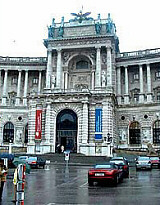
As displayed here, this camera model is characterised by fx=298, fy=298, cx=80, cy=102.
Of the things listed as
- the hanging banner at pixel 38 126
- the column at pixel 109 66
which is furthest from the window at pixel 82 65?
the hanging banner at pixel 38 126

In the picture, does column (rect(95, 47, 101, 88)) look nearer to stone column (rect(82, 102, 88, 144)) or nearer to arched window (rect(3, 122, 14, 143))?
stone column (rect(82, 102, 88, 144))

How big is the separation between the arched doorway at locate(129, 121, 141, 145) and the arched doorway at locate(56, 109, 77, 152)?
53.3ft

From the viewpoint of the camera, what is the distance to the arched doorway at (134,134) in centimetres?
6469

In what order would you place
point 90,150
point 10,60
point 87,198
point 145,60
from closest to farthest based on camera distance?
point 87,198 → point 90,150 → point 145,60 → point 10,60

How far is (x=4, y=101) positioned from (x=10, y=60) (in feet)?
35.9

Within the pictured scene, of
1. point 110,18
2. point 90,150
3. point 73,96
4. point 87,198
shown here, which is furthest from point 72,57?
point 87,198

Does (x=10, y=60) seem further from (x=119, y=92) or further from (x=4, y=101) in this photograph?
(x=119, y=92)

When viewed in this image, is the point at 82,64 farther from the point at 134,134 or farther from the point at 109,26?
the point at 134,134

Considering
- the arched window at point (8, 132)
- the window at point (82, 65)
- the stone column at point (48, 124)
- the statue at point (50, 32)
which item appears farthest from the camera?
the statue at point (50, 32)

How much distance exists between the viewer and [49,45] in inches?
2773

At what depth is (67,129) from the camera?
54.5 metres

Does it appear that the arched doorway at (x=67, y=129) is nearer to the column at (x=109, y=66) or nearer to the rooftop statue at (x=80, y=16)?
the column at (x=109, y=66)

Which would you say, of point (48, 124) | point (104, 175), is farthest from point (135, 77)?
point (104, 175)

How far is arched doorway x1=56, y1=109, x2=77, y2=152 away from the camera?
178 ft
